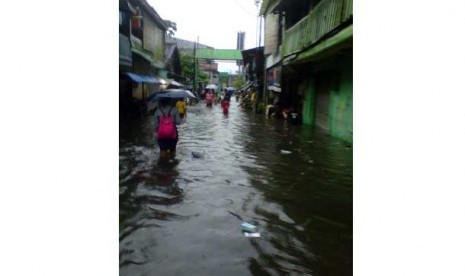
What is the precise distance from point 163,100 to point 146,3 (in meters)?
14.9

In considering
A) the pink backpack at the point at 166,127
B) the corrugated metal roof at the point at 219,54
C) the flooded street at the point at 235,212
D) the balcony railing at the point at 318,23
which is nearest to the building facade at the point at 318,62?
the balcony railing at the point at 318,23

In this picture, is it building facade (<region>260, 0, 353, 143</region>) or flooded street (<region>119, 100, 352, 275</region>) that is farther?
building facade (<region>260, 0, 353, 143</region>)

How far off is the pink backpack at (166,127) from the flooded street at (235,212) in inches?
22.5

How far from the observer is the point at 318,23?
11.5 m

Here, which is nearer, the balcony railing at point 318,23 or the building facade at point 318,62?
the balcony railing at point 318,23

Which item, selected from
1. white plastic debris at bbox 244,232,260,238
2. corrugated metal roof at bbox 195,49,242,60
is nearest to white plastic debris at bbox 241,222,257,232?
white plastic debris at bbox 244,232,260,238

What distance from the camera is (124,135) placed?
1285 cm

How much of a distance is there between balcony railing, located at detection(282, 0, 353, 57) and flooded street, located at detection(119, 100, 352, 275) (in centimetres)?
309

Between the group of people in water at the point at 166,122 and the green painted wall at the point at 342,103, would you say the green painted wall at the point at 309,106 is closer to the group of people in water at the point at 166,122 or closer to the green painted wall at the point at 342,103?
the green painted wall at the point at 342,103

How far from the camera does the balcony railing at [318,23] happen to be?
9.05 m

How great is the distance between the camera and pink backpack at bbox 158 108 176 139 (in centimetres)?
787

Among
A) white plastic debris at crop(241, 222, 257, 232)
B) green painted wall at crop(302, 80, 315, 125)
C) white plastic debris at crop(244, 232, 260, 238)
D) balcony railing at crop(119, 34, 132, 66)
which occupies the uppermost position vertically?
balcony railing at crop(119, 34, 132, 66)

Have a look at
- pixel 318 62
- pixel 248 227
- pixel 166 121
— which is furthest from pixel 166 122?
pixel 318 62

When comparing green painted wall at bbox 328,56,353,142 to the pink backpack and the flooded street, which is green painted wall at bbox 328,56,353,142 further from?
the pink backpack
